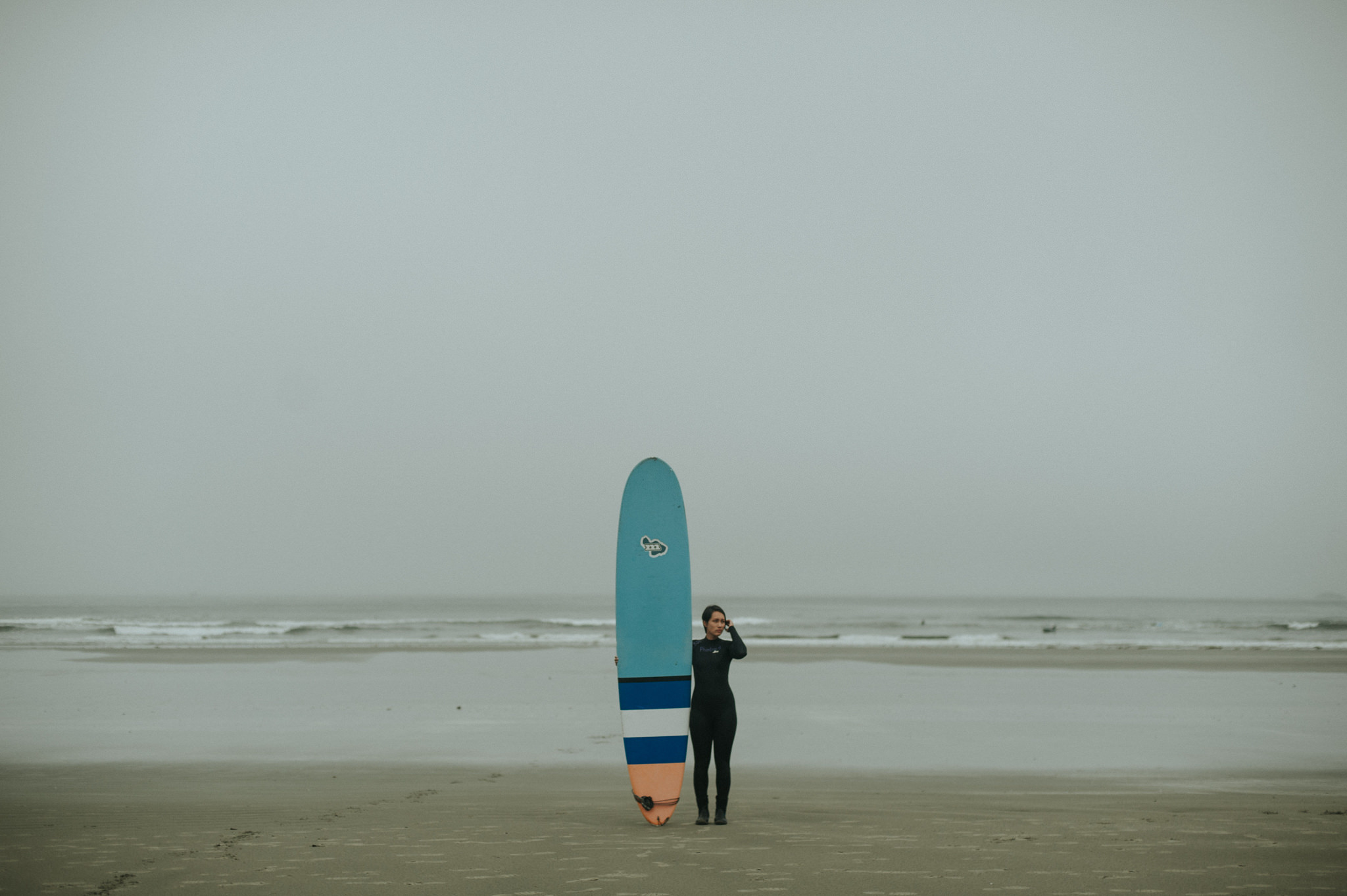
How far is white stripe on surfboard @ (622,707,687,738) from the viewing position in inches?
238

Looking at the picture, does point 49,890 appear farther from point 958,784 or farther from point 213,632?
point 213,632

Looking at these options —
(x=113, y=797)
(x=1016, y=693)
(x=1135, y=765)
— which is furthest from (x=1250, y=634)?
(x=113, y=797)

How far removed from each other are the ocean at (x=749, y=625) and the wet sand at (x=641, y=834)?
1030 centimetres

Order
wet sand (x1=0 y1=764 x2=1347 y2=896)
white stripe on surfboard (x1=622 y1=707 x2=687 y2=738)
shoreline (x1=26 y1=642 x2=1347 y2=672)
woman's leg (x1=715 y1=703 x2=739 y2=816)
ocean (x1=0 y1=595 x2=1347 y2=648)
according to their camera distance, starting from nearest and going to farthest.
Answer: wet sand (x1=0 y1=764 x2=1347 y2=896) → woman's leg (x1=715 y1=703 x2=739 y2=816) → white stripe on surfboard (x1=622 y1=707 x2=687 y2=738) → shoreline (x1=26 y1=642 x2=1347 y2=672) → ocean (x1=0 y1=595 x2=1347 y2=648)

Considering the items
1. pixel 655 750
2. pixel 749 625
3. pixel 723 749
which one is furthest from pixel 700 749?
pixel 749 625

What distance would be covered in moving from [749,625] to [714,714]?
2981 centimetres

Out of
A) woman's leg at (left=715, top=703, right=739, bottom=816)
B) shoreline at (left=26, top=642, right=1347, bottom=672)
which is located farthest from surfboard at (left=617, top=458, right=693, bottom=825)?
shoreline at (left=26, top=642, right=1347, bottom=672)

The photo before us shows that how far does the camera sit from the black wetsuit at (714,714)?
560cm

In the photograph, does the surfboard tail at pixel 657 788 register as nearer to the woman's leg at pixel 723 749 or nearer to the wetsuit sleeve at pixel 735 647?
the woman's leg at pixel 723 749

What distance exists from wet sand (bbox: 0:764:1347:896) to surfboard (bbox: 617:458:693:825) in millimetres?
324

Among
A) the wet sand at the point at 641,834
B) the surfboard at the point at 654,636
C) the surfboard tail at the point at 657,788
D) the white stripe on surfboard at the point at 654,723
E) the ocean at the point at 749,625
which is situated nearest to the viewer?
the wet sand at the point at 641,834

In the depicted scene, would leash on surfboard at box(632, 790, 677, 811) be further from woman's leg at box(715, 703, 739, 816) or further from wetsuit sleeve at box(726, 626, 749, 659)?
wetsuit sleeve at box(726, 626, 749, 659)

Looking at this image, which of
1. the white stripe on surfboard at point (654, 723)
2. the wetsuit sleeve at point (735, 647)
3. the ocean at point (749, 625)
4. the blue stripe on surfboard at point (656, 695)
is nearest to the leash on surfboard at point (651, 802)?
the white stripe on surfboard at point (654, 723)

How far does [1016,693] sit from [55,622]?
102 feet
